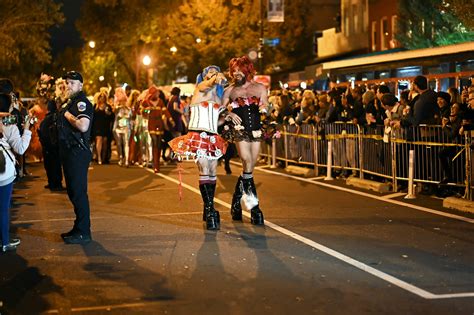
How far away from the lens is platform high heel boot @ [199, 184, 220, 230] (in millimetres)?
11688

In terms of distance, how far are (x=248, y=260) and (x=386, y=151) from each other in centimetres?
754

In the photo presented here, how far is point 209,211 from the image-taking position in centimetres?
1176

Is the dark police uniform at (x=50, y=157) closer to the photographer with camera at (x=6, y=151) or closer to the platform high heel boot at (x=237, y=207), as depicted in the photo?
the platform high heel boot at (x=237, y=207)

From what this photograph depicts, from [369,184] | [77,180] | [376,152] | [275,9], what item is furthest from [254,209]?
[275,9]

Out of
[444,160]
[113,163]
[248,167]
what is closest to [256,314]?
[248,167]

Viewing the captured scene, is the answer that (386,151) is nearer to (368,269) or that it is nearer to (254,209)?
(254,209)

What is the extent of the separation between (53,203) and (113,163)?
32.6 feet

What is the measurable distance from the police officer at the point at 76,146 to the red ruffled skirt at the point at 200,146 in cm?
134

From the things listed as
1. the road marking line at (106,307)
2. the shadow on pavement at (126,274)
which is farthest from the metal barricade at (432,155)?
the road marking line at (106,307)

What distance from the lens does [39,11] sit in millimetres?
33625

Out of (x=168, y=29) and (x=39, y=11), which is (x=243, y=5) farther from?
(x=39, y=11)

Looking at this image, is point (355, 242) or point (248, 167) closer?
point (355, 242)

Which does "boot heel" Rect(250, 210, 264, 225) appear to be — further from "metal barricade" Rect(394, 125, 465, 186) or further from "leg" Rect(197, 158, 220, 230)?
"metal barricade" Rect(394, 125, 465, 186)

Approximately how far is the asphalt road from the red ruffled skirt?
94cm
